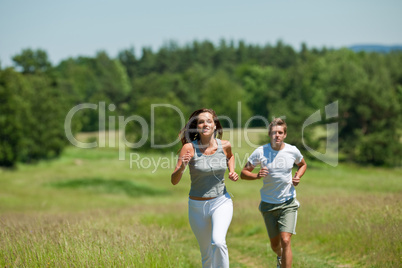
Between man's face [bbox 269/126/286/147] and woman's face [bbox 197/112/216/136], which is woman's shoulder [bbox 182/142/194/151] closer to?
woman's face [bbox 197/112/216/136]

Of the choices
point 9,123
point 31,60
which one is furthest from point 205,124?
point 31,60

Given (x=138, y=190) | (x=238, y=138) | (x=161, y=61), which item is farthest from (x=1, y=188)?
(x=161, y=61)

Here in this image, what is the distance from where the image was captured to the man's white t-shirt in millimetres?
→ 6652

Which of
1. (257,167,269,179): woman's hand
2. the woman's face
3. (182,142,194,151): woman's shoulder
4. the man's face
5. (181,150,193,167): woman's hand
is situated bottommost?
(257,167,269,179): woman's hand

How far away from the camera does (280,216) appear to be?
6785mm

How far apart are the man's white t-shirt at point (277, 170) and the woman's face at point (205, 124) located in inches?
36.0

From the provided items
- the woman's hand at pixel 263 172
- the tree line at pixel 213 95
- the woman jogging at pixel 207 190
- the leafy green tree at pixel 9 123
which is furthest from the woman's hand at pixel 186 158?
the leafy green tree at pixel 9 123

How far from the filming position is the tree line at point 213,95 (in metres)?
53.7

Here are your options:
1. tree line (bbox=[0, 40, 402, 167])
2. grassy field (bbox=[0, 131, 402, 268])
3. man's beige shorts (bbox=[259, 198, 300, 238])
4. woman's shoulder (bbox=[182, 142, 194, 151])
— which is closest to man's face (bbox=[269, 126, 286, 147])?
man's beige shorts (bbox=[259, 198, 300, 238])

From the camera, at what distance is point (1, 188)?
37.0 meters

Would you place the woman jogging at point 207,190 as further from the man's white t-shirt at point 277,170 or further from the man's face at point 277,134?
the man's face at point 277,134

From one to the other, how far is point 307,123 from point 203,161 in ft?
152

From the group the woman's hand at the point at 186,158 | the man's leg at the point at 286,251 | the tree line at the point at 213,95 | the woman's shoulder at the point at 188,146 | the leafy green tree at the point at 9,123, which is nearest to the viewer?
the woman's hand at the point at 186,158

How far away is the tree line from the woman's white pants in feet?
133
